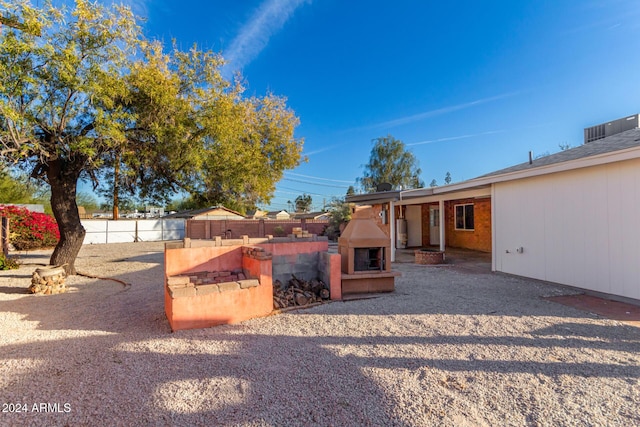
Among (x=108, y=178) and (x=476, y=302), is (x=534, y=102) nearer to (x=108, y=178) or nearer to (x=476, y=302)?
(x=476, y=302)

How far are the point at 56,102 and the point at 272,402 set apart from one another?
7.50 m

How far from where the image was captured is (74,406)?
7.02ft

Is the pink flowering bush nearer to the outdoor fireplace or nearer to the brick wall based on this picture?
the outdoor fireplace

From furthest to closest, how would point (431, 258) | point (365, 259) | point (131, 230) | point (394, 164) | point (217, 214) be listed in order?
point (394, 164), point (217, 214), point (131, 230), point (431, 258), point (365, 259)

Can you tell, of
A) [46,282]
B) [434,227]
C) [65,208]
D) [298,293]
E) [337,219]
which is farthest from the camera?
[337,219]

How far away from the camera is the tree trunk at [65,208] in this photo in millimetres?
7371

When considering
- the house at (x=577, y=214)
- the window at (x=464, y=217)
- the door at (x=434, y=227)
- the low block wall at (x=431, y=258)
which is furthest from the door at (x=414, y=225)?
the low block wall at (x=431, y=258)

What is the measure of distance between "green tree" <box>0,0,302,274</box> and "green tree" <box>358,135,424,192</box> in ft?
67.4

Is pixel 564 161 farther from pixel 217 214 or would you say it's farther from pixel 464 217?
pixel 217 214

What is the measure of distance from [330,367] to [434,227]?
12642mm

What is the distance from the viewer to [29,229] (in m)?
12.8

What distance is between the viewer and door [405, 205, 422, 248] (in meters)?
14.3

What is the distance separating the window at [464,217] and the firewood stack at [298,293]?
9.52m

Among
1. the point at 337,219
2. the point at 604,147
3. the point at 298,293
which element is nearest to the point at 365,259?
the point at 298,293
